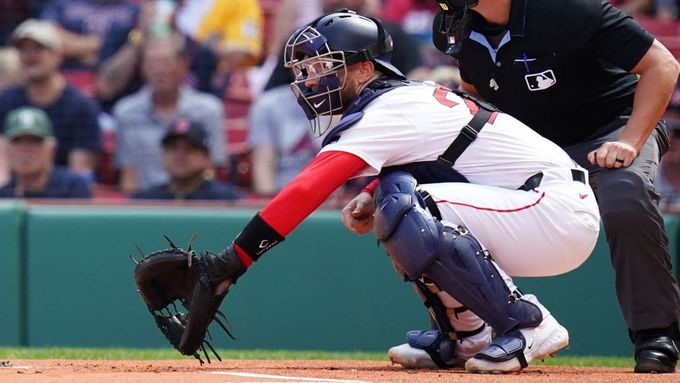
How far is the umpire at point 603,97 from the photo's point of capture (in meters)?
4.33

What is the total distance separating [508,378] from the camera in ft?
12.5

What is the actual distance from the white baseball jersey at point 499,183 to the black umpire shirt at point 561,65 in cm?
54

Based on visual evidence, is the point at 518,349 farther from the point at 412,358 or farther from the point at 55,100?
the point at 55,100

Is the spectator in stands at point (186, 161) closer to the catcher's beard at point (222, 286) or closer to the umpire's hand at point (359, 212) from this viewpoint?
the umpire's hand at point (359, 212)

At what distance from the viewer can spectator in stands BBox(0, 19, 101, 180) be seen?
8.41 meters

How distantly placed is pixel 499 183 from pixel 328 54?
0.78 meters

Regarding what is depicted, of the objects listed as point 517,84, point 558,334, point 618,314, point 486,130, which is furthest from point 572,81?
point 618,314

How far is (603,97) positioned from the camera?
480 cm

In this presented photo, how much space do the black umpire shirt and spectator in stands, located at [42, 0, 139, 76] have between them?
206 inches

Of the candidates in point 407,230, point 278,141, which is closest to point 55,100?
point 278,141

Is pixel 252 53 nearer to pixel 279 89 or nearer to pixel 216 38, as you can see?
pixel 216 38

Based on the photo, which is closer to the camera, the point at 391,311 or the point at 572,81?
the point at 572,81

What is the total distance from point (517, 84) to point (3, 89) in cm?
527

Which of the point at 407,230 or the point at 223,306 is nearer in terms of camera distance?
the point at 407,230
